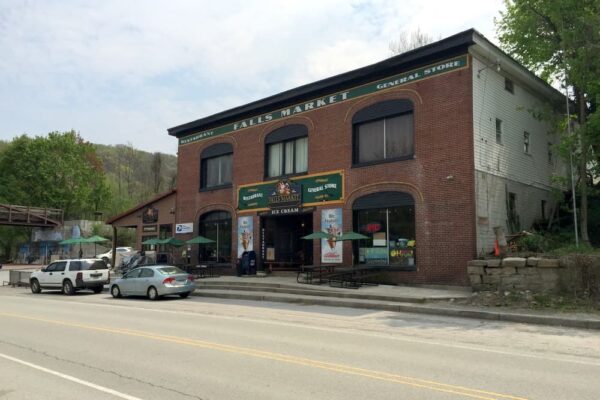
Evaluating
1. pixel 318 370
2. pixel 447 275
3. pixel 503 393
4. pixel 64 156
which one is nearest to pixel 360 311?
pixel 447 275

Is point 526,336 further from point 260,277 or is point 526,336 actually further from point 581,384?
point 260,277

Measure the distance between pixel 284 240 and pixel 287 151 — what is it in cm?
458

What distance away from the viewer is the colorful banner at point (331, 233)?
2236 cm

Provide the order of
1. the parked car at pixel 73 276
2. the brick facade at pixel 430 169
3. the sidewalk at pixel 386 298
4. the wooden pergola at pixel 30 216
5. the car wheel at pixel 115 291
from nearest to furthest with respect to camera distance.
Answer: the sidewalk at pixel 386 298 < the brick facade at pixel 430 169 < the car wheel at pixel 115 291 < the parked car at pixel 73 276 < the wooden pergola at pixel 30 216

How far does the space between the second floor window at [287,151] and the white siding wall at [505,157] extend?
850cm

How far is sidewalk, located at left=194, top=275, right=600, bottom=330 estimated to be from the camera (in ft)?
42.2

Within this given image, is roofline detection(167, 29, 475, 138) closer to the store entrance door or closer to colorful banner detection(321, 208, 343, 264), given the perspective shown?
colorful banner detection(321, 208, 343, 264)

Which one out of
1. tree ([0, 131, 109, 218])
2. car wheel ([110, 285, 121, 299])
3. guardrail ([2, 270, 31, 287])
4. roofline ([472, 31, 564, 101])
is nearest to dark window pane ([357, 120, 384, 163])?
roofline ([472, 31, 564, 101])

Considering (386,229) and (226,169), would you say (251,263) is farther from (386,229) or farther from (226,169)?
(386,229)

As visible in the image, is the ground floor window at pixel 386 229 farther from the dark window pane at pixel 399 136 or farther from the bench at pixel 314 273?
the dark window pane at pixel 399 136

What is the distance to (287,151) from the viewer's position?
25719 mm

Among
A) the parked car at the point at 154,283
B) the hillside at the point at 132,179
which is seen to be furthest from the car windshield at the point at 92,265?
the hillside at the point at 132,179

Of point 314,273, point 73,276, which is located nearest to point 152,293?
point 73,276

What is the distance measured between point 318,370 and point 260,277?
17.5 m
